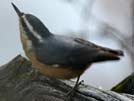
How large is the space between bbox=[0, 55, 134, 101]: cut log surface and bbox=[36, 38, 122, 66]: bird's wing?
108 mm

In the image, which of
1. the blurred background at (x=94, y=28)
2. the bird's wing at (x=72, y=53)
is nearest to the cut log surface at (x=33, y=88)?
the bird's wing at (x=72, y=53)

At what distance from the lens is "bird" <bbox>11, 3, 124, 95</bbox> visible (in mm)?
1766

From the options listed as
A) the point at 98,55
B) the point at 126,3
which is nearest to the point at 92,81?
the point at 126,3

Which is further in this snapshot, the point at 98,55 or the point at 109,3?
the point at 109,3

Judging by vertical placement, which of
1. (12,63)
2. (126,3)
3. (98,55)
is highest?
(126,3)

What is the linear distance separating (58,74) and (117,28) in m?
1.46

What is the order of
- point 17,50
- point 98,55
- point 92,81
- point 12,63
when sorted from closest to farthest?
point 98,55
point 12,63
point 17,50
point 92,81

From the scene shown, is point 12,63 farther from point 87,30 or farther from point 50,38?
point 87,30

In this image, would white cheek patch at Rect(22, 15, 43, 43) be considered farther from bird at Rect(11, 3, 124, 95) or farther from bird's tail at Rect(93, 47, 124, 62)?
bird's tail at Rect(93, 47, 124, 62)

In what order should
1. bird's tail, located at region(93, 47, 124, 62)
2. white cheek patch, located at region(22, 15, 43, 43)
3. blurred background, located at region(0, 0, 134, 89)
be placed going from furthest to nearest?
blurred background, located at region(0, 0, 134, 89), white cheek patch, located at region(22, 15, 43, 43), bird's tail, located at region(93, 47, 124, 62)

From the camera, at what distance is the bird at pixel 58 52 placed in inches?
69.5

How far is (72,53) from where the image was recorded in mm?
1779

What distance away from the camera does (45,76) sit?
1959mm

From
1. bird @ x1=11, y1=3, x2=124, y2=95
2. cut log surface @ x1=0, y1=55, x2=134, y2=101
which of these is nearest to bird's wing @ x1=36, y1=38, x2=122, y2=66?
bird @ x1=11, y1=3, x2=124, y2=95
